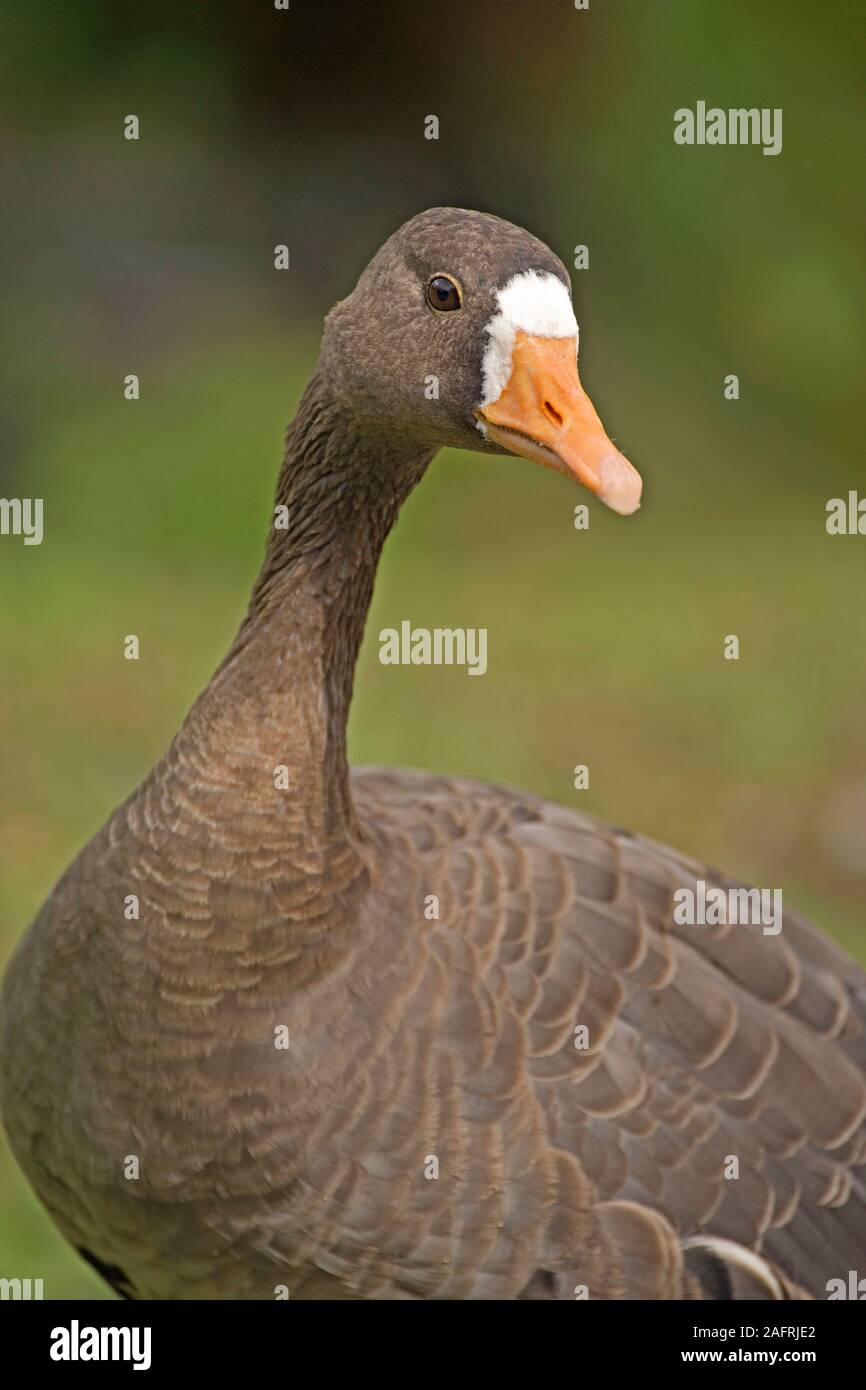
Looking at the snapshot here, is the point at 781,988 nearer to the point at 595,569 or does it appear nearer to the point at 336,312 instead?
the point at 336,312

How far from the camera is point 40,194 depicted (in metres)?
7.62

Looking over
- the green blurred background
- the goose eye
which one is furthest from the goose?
the green blurred background

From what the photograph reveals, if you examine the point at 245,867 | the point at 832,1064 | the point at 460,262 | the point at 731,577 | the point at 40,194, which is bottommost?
the point at 832,1064

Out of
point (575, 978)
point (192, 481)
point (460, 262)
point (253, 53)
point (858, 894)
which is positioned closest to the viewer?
point (460, 262)

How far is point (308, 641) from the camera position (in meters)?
2.54

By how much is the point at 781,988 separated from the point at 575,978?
1.58ft

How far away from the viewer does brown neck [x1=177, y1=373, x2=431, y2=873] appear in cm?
248

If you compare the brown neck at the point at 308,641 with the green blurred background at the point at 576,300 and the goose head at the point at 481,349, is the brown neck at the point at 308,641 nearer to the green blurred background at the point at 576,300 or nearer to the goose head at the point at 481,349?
the goose head at the point at 481,349

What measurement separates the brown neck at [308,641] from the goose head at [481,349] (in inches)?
5.9

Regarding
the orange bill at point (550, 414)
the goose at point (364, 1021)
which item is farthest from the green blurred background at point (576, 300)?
the orange bill at point (550, 414)

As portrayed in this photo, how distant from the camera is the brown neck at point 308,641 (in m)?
2.48

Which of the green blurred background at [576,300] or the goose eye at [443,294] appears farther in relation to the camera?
the green blurred background at [576,300]

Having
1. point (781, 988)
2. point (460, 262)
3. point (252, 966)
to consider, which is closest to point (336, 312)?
point (460, 262)

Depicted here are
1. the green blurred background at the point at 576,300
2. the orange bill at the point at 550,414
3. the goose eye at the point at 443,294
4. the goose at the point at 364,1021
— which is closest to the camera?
the orange bill at the point at 550,414
